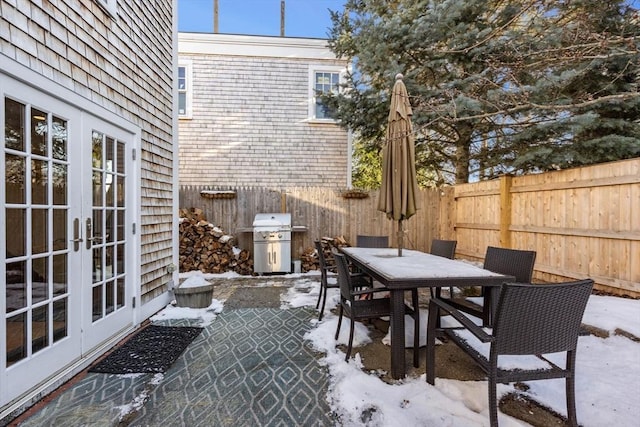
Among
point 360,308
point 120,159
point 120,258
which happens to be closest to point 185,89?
point 120,159

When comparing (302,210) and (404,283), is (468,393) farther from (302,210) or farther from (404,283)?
(302,210)

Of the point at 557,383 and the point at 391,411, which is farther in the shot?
the point at 557,383

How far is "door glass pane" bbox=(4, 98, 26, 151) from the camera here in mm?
1932

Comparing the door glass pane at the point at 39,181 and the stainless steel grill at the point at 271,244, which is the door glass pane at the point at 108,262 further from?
Answer: the stainless steel grill at the point at 271,244

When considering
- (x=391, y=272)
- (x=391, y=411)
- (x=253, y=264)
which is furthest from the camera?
(x=253, y=264)

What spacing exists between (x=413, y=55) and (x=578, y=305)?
613 centimetres

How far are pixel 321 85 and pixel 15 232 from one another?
7.27 metres

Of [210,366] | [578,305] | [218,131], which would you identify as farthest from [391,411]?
[218,131]

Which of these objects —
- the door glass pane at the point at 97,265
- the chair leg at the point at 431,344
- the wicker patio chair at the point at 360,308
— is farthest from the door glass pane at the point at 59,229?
the chair leg at the point at 431,344

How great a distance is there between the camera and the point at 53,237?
7.48 ft

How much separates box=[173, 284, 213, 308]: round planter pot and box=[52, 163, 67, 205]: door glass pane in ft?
6.35

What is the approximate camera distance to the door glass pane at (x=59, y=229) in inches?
90.4

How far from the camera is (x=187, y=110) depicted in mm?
7715

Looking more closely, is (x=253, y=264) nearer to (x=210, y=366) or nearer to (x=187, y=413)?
(x=210, y=366)
